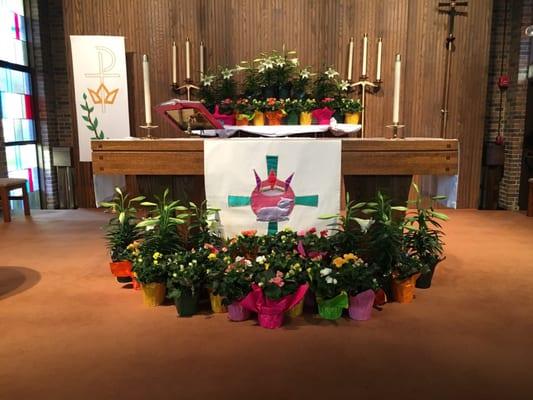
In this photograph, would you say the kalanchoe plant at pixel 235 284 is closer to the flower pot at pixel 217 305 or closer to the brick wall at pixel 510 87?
the flower pot at pixel 217 305

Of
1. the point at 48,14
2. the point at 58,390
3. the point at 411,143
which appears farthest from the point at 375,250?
the point at 48,14

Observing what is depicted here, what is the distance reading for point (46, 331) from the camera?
7.61ft

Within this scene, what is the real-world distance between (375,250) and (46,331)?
1791mm

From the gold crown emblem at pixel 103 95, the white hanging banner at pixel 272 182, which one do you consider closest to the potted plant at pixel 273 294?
the white hanging banner at pixel 272 182

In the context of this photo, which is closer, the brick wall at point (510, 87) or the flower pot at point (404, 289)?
the flower pot at point (404, 289)

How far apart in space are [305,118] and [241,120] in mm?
557

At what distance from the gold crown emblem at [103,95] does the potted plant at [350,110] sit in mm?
2653

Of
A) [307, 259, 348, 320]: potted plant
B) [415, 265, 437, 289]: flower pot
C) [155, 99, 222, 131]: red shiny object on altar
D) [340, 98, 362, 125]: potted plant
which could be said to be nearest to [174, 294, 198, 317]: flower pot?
[307, 259, 348, 320]: potted plant

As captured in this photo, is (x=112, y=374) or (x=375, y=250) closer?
(x=112, y=374)

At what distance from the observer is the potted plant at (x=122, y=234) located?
2.91 meters

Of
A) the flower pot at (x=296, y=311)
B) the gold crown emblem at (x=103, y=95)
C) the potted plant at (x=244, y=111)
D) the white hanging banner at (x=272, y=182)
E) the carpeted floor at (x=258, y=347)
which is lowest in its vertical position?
the carpeted floor at (x=258, y=347)

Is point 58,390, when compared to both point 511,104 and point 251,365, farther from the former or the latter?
point 511,104

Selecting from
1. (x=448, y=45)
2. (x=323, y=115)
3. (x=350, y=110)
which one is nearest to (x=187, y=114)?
(x=323, y=115)

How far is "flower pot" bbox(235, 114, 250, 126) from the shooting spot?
4.02m
